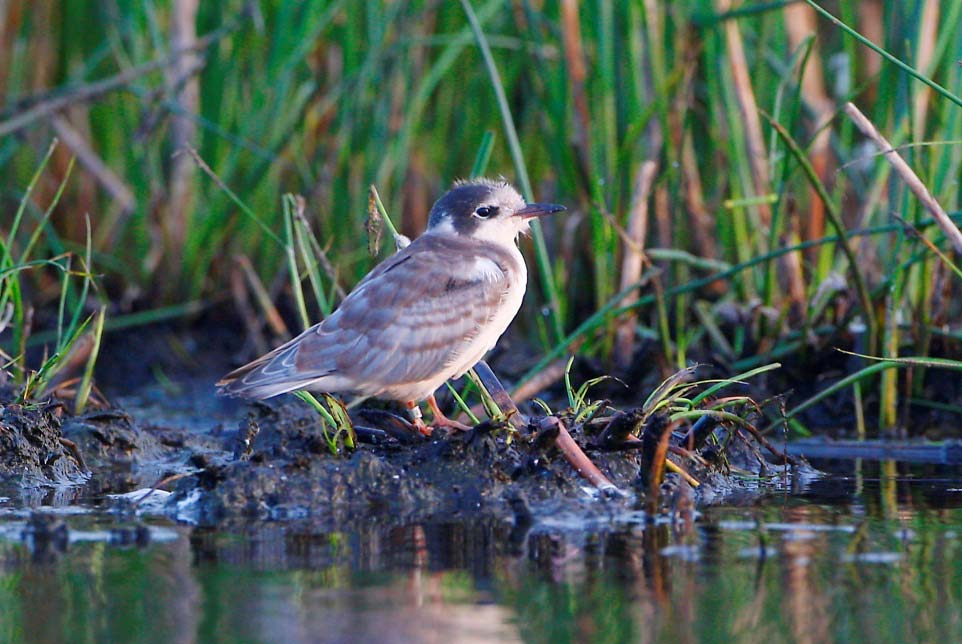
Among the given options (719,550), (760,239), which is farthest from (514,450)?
(760,239)

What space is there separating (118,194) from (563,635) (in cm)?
611

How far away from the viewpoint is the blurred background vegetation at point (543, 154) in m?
6.11

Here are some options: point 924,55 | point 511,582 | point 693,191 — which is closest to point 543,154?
point 693,191

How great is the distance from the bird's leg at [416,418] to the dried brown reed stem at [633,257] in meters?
1.65

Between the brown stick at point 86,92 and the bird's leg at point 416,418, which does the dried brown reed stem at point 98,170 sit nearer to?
the brown stick at point 86,92

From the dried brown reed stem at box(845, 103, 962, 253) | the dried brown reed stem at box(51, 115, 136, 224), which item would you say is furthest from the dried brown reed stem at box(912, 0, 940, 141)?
the dried brown reed stem at box(51, 115, 136, 224)

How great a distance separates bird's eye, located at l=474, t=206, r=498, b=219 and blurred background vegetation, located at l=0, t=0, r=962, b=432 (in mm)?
296

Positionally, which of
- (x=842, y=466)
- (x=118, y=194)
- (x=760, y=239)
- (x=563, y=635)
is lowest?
(x=563, y=635)

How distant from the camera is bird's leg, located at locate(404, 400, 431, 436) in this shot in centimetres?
480

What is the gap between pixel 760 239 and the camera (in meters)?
6.80

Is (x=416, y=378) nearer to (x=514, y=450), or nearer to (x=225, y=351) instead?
(x=514, y=450)

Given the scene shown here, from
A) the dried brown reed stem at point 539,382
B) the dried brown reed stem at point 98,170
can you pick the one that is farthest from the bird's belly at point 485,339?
the dried brown reed stem at point 98,170

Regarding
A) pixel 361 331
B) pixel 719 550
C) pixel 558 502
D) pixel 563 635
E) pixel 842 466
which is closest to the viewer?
pixel 563 635

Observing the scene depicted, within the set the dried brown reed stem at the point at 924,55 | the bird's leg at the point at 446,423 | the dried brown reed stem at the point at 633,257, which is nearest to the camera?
the bird's leg at the point at 446,423
